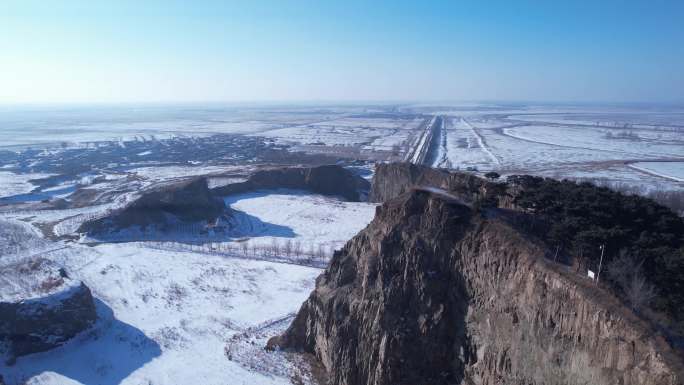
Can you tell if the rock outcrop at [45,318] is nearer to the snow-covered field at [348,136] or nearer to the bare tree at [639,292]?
the bare tree at [639,292]

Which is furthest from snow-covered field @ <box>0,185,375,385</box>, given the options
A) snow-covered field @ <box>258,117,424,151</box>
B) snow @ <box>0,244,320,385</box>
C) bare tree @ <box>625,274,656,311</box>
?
snow-covered field @ <box>258,117,424,151</box>

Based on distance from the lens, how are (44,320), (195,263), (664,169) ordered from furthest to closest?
(664,169) → (195,263) → (44,320)

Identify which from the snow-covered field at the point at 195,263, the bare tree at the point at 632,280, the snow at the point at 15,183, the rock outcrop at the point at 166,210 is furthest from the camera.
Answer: the snow at the point at 15,183

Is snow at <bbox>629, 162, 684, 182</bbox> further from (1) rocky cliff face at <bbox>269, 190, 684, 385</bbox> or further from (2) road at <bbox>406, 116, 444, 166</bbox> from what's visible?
(1) rocky cliff face at <bbox>269, 190, 684, 385</bbox>

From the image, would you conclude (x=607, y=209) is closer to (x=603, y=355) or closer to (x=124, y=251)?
(x=603, y=355)

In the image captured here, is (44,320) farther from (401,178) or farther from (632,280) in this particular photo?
(401,178)

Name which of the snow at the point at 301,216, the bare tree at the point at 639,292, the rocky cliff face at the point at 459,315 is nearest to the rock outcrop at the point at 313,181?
the snow at the point at 301,216

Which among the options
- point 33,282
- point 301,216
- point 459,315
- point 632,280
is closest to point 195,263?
point 33,282

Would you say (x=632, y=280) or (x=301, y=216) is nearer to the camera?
Answer: (x=632, y=280)
